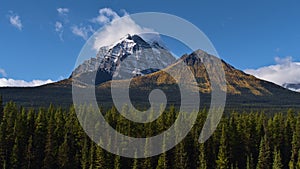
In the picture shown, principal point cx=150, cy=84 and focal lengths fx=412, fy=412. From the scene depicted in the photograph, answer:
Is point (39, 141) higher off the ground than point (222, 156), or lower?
higher

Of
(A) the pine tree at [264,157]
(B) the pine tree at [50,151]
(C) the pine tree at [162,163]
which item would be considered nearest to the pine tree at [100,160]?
(B) the pine tree at [50,151]

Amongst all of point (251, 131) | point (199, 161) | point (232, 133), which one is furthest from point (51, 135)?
point (251, 131)

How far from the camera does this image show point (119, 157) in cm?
9825

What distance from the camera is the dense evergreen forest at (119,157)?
9862 centimetres

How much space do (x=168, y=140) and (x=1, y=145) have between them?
40.2 metres

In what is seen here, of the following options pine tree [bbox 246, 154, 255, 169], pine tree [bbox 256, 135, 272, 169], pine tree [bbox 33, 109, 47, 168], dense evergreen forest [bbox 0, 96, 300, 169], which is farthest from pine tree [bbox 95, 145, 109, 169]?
pine tree [bbox 256, 135, 272, 169]

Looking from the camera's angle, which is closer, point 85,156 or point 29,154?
point 29,154

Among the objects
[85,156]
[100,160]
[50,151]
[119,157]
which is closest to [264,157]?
[119,157]

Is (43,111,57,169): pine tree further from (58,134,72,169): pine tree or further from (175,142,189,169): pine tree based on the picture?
(175,142,189,169): pine tree

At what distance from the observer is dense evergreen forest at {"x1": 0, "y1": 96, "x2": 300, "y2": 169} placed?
324 ft

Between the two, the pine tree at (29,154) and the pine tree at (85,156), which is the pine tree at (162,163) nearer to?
the pine tree at (85,156)

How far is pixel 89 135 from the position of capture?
105 meters

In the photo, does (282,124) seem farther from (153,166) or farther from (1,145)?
(1,145)

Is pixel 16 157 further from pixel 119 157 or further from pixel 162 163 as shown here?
pixel 162 163
